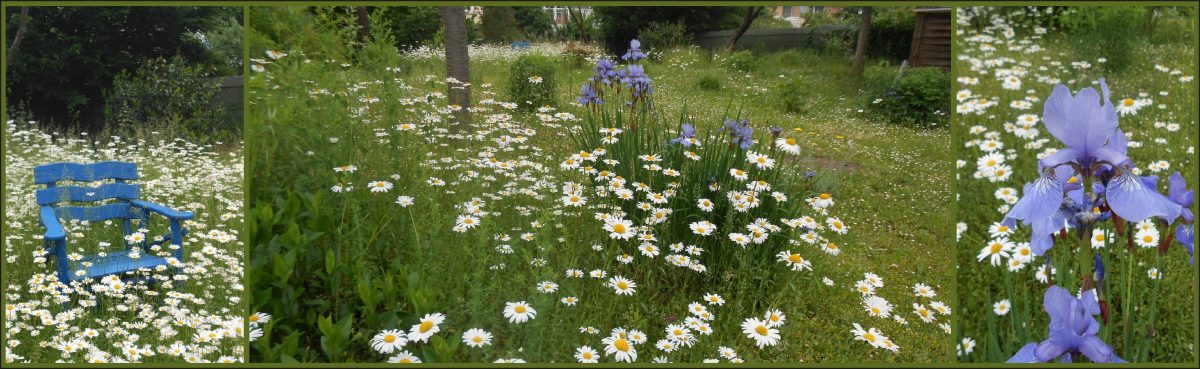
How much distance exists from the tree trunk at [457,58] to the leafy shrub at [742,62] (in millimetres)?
893

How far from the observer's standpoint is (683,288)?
228 cm

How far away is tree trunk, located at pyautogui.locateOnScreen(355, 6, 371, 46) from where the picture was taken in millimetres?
1961

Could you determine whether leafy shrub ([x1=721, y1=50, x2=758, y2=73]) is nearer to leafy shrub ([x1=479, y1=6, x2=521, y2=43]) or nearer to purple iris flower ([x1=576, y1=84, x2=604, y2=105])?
purple iris flower ([x1=576, y1=84, x2=604, y2=105])

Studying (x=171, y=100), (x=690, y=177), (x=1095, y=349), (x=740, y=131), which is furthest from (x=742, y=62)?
(x=171, y=100)

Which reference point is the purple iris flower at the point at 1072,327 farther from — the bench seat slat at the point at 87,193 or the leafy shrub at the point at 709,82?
the bench seat slat at the point at 87,193

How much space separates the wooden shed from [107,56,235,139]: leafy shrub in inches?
82.4

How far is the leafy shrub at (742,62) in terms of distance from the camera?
2.29m

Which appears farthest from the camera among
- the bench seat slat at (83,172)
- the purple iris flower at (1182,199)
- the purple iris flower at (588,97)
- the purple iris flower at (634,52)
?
the purple iris flower at (588,97)

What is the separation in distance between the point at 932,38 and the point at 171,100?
7.54 ft

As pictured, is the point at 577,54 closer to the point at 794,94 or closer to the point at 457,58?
the point at 457,58

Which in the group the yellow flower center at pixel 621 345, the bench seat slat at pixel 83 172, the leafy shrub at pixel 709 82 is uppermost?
the leafy shrub at pixel 709 82

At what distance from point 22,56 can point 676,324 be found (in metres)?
2.01

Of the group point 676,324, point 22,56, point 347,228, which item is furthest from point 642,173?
point 22,56

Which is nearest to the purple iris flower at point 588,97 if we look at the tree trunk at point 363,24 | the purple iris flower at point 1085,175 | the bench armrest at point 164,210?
the tree trunk at point 363,24
